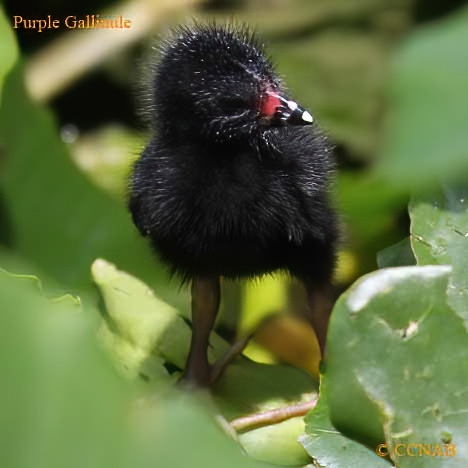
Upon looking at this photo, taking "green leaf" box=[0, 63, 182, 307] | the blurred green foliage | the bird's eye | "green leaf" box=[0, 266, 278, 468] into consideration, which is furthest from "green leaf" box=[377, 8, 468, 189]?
"green leaf" box=[0, 266, 278, 468]

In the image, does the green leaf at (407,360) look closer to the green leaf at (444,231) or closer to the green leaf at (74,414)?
the green leaf at (444,231)

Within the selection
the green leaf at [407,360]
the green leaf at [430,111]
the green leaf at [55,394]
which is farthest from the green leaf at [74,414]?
the green leaf at [430,111]

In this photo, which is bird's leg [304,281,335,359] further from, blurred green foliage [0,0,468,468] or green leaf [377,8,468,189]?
green leaf [377,8,468,189]

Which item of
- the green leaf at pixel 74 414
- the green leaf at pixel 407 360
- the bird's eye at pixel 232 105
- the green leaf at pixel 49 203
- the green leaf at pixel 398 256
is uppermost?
A: the green leaf at pixel 74 414

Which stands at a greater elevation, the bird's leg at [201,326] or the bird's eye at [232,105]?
the bird's eye at [232,105]

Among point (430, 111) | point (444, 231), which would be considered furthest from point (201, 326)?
point (430, 111)

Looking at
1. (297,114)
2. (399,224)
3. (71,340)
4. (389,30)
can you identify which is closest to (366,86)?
(389,30)
